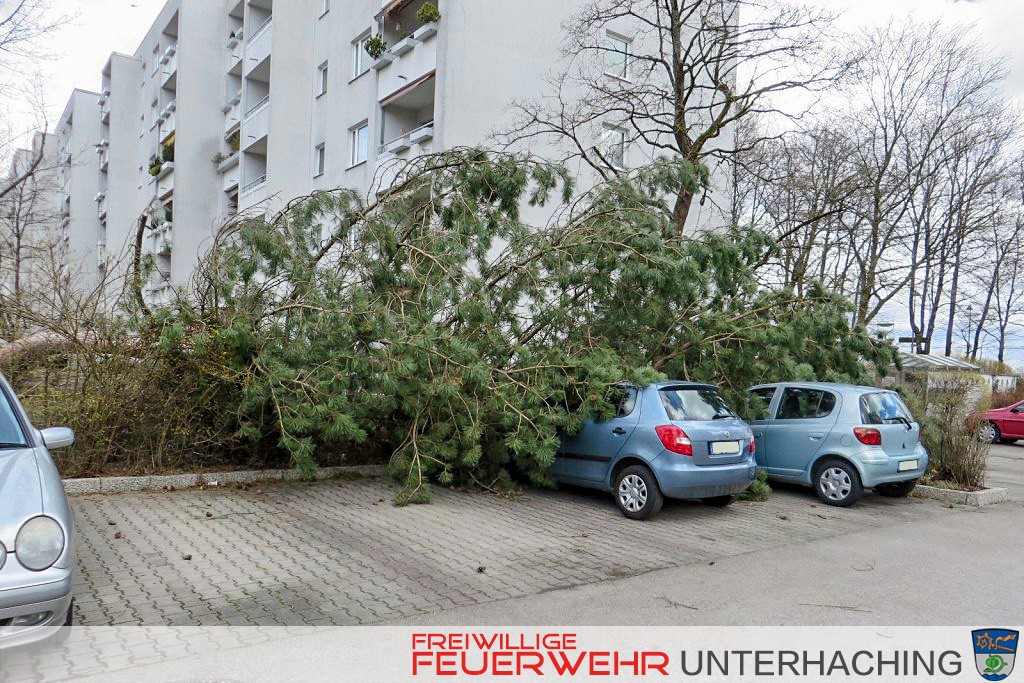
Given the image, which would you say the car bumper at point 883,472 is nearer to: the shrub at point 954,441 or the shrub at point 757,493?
the shrub at point 757,493

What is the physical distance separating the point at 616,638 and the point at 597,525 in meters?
3.30

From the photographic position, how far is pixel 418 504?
8828 mm

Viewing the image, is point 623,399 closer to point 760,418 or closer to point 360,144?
point 760,418

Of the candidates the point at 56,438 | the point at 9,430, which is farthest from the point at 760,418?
the point at 9,430

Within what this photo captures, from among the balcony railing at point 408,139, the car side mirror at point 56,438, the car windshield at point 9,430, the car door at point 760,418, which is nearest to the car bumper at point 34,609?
the car windshield at point 9,430

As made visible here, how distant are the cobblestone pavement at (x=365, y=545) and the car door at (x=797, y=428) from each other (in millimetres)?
525

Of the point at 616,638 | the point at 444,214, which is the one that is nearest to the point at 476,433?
the point at 444,214

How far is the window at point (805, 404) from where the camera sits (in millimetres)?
9977

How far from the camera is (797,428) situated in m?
10.1

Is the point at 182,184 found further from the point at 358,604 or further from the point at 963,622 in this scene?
the point at 963,622

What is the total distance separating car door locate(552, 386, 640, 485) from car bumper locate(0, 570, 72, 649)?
6.01 meters

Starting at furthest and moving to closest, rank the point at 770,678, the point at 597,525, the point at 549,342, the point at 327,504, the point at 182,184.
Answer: the point at 182,184
the point at 549,342
the point at 327,504
the point at 597,525
the point at 770,678

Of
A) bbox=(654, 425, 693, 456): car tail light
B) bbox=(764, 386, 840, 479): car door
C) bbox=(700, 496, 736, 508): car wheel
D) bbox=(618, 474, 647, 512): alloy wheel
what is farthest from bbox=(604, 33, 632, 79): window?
bbox=(618, 474, 647, 512): alloy wheel

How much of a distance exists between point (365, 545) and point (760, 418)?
242 inches
